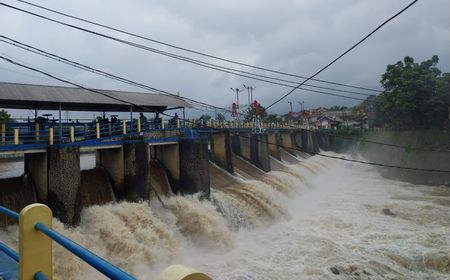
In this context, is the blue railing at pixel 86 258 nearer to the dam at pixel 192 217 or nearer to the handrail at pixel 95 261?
the handrail at pixel 95 261

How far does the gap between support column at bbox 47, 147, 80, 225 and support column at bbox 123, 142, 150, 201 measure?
108 inches

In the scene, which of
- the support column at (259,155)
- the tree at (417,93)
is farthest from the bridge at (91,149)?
the tree at (417,93)

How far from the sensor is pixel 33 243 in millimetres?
2688

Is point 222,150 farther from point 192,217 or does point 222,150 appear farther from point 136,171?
point 136,171

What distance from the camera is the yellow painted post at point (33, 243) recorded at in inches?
103

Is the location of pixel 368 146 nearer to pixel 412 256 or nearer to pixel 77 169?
pixel 412 256

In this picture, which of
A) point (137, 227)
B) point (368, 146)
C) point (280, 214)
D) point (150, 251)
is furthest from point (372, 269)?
point (368, 146)

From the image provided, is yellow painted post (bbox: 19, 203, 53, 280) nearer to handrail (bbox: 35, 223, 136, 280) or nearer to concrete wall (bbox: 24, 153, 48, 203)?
handrail (bbox: 35, 223, 136, 280)

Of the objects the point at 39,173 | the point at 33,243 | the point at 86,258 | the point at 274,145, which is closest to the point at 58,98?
the point at 39,173

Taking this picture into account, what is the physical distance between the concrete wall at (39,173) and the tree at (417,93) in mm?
34495

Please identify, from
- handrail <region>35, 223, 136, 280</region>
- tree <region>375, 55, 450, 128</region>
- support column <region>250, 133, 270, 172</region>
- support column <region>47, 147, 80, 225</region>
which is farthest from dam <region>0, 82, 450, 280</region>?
tree <region>375, 55, 450, 128</region>

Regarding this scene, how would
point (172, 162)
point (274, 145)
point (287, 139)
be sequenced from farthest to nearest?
point (287, 139), point (274, 145), point (172, 162)

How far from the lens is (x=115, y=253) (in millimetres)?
11102

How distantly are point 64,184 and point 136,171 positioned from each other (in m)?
3.44
